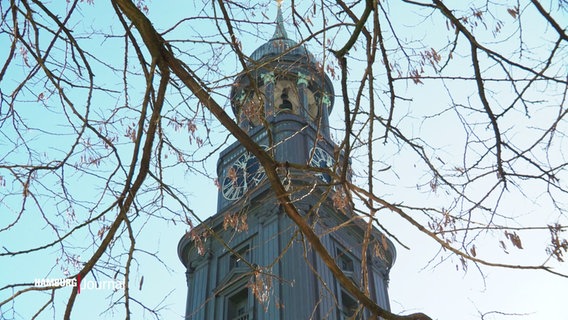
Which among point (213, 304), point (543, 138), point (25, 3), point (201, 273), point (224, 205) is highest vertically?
point (224, 205)

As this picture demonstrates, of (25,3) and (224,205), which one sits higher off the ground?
(224,205)

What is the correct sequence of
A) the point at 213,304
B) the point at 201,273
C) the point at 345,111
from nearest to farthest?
the point at 345,111
the point at 213,304
the point at 201,273

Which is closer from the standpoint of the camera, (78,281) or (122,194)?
(78,281)

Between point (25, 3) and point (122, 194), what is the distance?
148 cm

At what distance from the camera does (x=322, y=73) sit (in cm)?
404

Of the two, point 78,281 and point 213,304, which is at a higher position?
point 213,304

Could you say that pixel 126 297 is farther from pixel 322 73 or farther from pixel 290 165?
pixel 322 73

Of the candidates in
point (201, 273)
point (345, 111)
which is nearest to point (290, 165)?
point (345, 111)

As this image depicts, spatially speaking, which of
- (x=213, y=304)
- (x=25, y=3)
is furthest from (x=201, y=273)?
(x=25, y=3)

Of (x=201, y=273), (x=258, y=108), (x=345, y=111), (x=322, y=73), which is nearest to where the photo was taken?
(x=345, y=111)

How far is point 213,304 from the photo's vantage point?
19359 mm

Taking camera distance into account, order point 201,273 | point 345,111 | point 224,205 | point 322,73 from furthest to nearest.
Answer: point 224,205 < point 201,273 < point 322,73 < point 345,111

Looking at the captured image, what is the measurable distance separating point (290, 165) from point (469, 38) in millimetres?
1183

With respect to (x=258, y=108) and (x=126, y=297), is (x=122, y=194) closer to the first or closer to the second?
(x=126, y=297)
